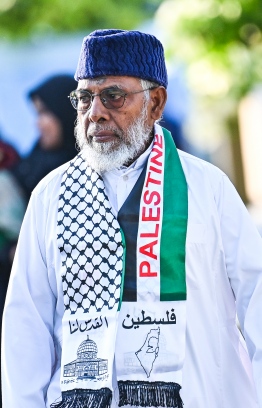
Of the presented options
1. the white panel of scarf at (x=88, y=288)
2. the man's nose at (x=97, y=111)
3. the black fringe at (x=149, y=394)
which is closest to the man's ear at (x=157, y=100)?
the man's nose at (x=97, y=111)

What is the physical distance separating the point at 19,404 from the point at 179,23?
5616 mm

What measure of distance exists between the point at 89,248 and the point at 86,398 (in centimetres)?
62

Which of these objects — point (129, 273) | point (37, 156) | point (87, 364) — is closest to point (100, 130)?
point (129, 273)

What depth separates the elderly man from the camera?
4.25m

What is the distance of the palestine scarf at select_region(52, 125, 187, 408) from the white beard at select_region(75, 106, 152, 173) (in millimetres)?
85

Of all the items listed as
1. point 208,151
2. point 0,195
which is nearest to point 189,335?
point 0,195

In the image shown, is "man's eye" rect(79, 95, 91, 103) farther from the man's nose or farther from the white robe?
the white robe

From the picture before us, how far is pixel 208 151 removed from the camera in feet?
25.2

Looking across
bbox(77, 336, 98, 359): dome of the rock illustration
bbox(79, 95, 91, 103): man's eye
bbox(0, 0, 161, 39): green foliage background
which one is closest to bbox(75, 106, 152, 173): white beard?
bbox(79, 95, 91, 103): man's eye

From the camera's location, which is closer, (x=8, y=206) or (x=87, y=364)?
(x=87, y=364)

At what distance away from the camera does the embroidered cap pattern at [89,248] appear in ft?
14.3

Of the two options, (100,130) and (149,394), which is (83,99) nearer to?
(100,130)

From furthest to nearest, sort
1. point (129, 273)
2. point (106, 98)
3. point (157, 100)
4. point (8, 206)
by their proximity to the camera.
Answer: point (8, 206) → point (157, 100) → point (106, 98) → point (129, 273)

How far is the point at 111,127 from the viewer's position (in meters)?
4.46
